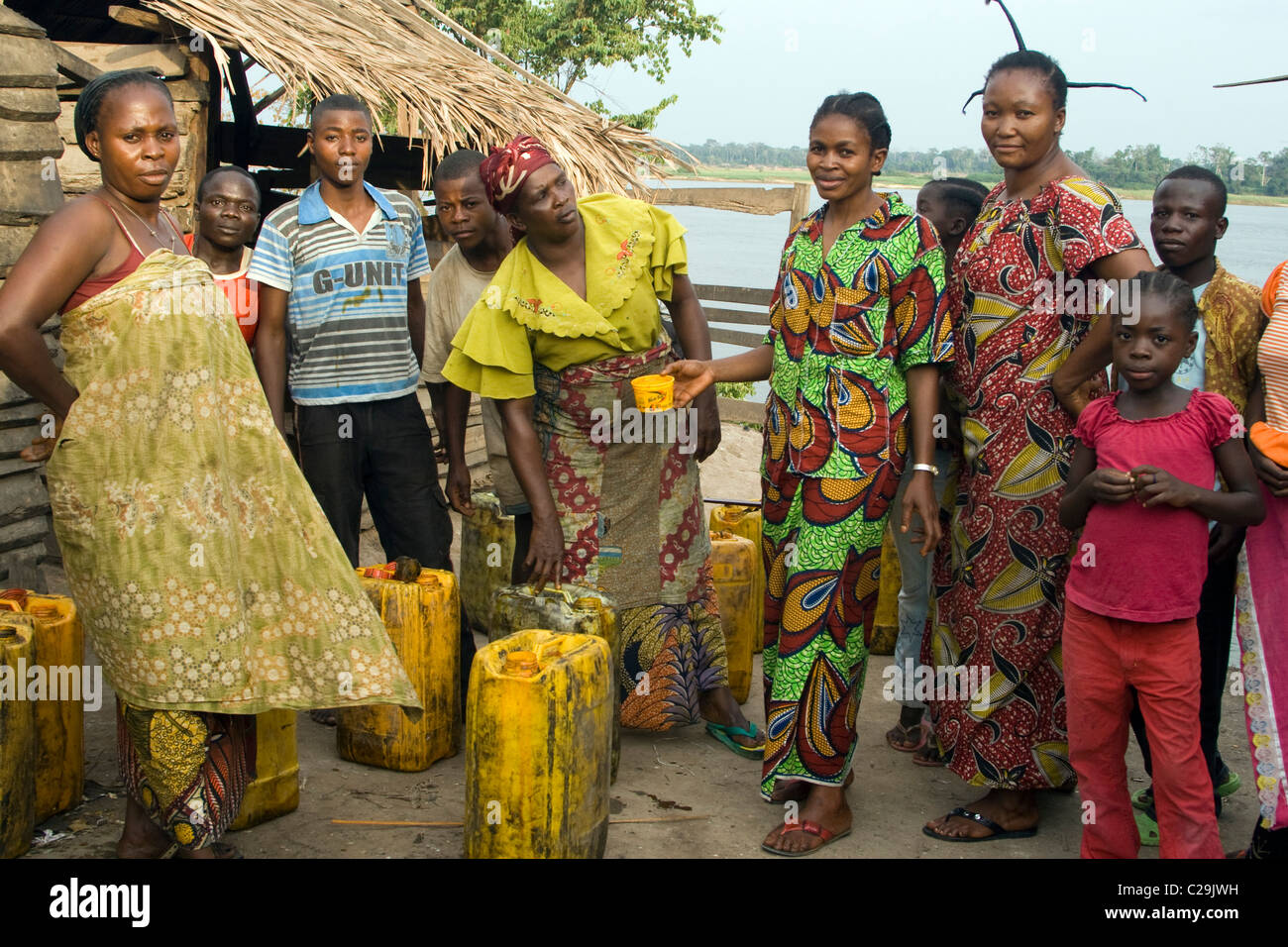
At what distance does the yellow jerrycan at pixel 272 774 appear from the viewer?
3219mm

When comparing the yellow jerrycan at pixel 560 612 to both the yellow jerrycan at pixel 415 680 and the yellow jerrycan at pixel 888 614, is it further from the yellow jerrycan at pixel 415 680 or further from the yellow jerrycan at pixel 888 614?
the yellow jerrycan at pixel 888 614

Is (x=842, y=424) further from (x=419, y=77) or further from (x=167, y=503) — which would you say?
(x=419, y=77)

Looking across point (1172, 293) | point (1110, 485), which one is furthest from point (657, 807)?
point (1172, 293)

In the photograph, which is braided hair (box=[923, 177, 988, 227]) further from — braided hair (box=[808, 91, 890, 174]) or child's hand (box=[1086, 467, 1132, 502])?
child's hand (box=[1086, 467, 1132, 502])

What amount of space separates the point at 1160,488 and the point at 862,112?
127 cm

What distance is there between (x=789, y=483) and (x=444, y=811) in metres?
1.41

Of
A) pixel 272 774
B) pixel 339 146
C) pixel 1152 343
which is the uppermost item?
pixel 339 146

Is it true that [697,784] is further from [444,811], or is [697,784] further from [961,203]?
[961,203]

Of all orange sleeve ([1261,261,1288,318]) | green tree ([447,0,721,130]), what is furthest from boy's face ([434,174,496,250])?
green tree ([447,0,721,130])

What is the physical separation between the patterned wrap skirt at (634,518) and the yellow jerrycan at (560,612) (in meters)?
0.28

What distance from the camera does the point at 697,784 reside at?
370cm

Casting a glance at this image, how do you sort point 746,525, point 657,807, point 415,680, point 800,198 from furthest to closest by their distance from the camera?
point 800,198, point 746,525, point 415,680, point 657,807

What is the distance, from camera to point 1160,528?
9.25 feet
